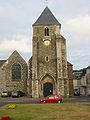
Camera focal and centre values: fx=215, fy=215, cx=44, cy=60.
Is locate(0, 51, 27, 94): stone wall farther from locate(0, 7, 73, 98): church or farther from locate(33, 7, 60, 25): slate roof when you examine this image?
locate(33, 7, 60, 25): slate roof

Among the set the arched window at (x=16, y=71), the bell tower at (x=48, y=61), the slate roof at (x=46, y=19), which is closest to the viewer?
the bell tower at (x=48, y=61)

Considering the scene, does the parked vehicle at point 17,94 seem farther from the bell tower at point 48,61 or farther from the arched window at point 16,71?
the bell tower at point 48,61

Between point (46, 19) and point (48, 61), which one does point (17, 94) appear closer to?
point (48, 61)

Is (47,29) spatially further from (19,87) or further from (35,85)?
(19,87)

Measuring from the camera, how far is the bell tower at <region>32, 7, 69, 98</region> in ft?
120

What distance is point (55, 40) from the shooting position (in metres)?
38.7

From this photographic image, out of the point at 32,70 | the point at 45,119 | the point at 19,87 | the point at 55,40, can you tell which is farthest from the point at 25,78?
the point at 45,119

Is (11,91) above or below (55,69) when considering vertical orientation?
below

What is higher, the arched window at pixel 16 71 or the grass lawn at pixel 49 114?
the arched window at pixel 16 71

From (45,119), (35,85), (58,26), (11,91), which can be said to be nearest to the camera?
Result: (45,119)

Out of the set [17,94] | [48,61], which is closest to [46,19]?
[48,61]

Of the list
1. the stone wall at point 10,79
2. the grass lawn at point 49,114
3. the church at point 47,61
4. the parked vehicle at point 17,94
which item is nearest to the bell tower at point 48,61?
the church at point 47,61

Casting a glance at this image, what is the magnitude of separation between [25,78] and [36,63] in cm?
855

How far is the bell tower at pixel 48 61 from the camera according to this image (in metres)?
36.7
